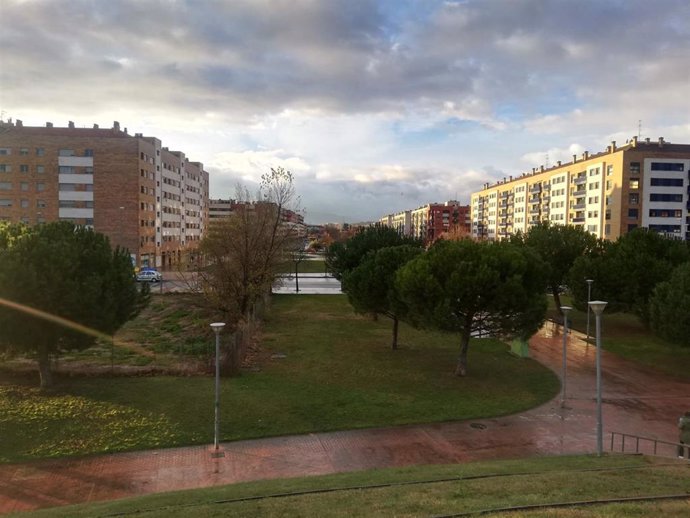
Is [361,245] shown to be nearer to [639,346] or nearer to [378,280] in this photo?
[378,280]

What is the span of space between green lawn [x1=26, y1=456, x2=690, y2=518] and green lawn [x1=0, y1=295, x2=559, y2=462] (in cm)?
426

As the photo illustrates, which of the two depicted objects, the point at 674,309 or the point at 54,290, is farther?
the point at 674,309

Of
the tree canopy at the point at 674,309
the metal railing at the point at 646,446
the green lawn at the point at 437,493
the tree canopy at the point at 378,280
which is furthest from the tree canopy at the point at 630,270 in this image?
the green lawn at the point at 437,493

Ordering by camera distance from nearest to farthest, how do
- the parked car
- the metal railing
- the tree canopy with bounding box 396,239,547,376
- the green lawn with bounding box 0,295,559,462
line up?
the metal railing
the green lawn with bounding box 0,295,559,462
the tree canopy with bounding box 396,239,547,376
the parked car

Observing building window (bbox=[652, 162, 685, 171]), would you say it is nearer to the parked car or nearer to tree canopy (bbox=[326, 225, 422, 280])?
tree canopy (bbox=[326, 225, 422, 280])

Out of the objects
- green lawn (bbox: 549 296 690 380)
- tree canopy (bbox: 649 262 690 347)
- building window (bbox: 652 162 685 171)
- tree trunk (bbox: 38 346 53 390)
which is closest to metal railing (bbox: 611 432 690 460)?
tree canopy (bbox: 649 262 690 347)

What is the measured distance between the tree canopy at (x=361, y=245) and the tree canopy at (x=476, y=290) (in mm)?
16291

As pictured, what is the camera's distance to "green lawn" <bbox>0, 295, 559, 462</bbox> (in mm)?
14461

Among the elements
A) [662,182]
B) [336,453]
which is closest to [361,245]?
[336,453]

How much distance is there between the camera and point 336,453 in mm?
13625

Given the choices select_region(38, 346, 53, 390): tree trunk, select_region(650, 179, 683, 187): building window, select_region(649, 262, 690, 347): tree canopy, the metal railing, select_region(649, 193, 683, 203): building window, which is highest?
select_region(650, 179, 683, 187): building window

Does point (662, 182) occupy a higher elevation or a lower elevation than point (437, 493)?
higher

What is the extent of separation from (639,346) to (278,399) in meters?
21.7

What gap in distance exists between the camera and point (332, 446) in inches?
555
